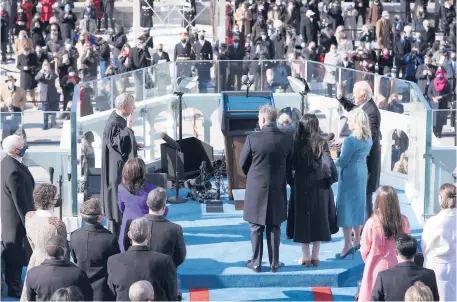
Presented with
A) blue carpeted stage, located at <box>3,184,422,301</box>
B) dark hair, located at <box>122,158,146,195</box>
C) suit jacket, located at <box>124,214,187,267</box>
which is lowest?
blue carpeted stage, located at <box>3,184,422,301</box>

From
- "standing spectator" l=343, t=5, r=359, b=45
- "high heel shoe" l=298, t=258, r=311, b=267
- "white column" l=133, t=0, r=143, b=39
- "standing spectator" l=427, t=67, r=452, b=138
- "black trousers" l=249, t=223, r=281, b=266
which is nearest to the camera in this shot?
"black trousers" l=249, t=223, r=281, b=266

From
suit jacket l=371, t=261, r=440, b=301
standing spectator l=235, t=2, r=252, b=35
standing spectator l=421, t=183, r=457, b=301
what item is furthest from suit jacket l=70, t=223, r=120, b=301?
standing spectator l=235, t=2, r=252, b=35

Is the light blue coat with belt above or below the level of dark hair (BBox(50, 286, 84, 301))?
above

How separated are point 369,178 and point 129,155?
2.67 metres

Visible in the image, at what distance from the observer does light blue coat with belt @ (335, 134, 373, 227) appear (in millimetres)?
13367

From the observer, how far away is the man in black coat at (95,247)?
35.9 ft

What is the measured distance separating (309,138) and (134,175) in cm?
204

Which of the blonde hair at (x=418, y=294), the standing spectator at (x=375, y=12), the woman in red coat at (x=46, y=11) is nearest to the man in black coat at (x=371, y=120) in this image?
→ the blonde hair at (x=418, y=294)

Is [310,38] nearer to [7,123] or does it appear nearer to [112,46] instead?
[112,46]

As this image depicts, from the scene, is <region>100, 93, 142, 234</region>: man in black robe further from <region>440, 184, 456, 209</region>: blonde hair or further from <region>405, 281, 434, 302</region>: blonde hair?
<region>405, 281, 434, 302</region>: blonde hair

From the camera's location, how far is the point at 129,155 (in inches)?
539

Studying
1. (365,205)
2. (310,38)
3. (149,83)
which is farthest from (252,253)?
(310,38)

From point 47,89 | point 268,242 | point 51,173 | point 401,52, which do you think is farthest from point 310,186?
point 401,52

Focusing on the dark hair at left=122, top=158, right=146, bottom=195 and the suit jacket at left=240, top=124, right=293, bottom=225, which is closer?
the dark hair at left=122, top=158, right=146, bottom=195
